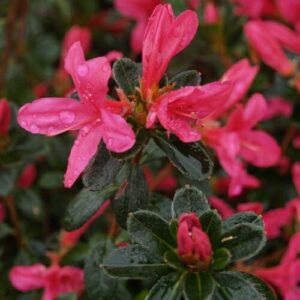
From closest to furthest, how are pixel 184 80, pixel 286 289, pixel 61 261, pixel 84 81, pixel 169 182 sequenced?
pixel 84 81, pixel 184 80, pixel 286 289, pixel 61 261, pixel 169 182

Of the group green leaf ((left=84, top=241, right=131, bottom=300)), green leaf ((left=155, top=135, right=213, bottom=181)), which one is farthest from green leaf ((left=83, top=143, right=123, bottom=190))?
green leaf ((left=84, top=241, right=131, bottom=300))

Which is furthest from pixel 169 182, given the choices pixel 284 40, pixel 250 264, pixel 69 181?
pixel 69 181

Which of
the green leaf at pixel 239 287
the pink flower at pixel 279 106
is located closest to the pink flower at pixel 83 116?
the green leaf at pixel 239 287

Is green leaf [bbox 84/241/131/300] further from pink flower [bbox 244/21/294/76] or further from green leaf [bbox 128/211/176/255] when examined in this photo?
pink flower [bbox 244/21/294/76]

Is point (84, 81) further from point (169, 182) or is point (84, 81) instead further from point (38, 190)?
point (38, 190)

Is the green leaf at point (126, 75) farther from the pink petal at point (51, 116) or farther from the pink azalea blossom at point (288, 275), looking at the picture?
the pink azalea blossom at point (288, 275)
